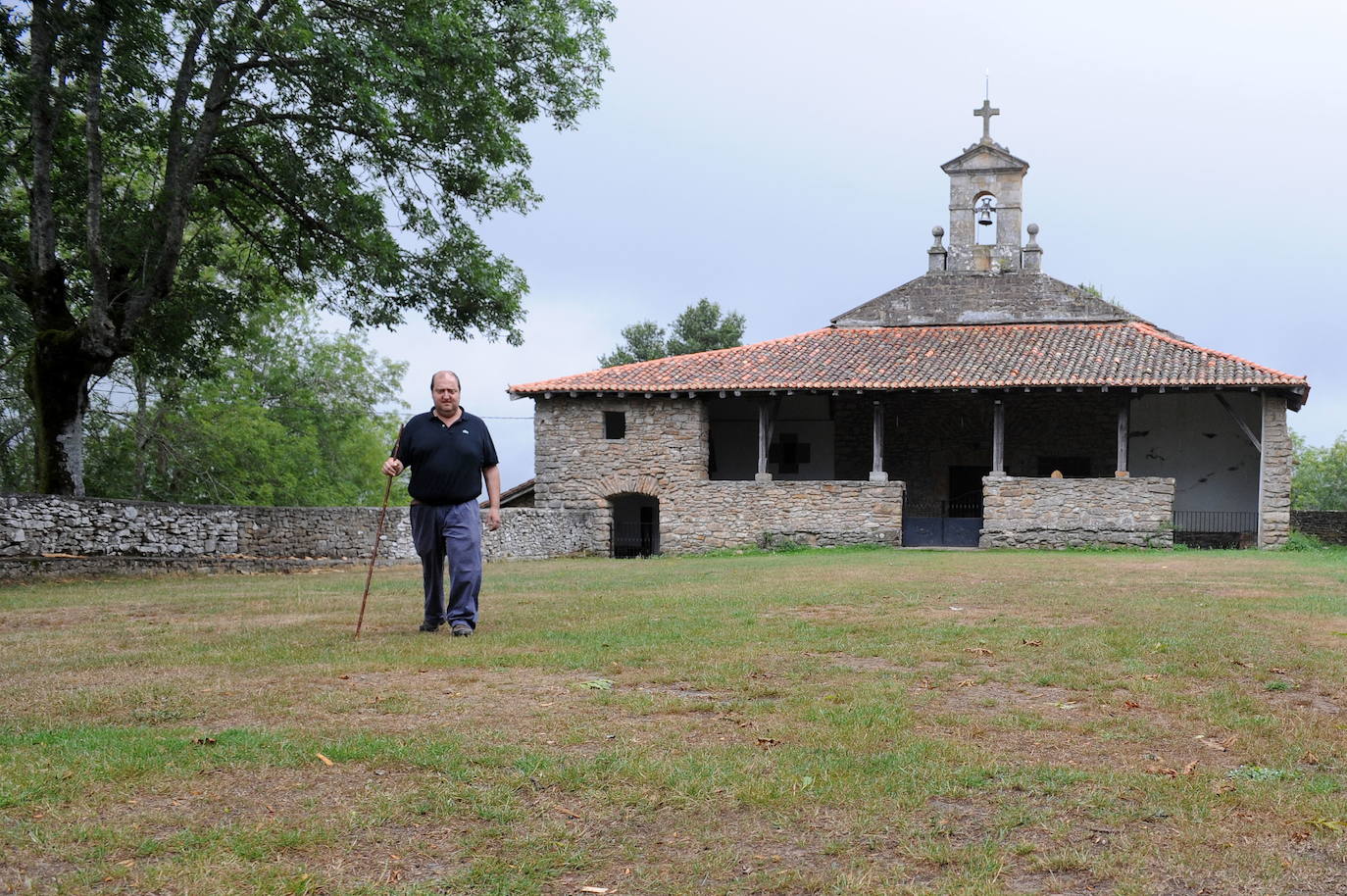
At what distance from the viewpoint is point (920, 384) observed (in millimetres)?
22797

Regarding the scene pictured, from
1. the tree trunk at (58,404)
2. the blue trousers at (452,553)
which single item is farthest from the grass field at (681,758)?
the tree trunk at (58,404)

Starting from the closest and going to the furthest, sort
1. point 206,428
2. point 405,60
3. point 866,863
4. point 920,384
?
point 866,863, point 405,60, point 920,384, point 206,428

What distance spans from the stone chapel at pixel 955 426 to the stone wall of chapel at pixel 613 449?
1.7 inches

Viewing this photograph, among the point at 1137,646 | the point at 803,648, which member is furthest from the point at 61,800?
the point at 1137,646

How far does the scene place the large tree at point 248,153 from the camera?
1393cm

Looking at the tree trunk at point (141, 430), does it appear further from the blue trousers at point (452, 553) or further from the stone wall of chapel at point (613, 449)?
the blue trousers at point (452, 553)

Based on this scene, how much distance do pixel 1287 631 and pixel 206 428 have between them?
28.6 meters

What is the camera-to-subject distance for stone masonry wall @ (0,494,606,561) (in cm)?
1380

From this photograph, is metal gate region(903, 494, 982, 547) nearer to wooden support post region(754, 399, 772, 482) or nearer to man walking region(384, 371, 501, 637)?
wooden support post region(754, 399, 772, 482)

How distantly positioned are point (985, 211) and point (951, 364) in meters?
5.93

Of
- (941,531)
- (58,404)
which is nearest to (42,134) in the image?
(58,404)

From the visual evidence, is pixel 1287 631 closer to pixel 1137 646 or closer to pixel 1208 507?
pixel 1137 646

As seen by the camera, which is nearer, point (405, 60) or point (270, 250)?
point (405, 60)

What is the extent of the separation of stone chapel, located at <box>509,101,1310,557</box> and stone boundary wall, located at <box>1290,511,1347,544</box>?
4559mm
